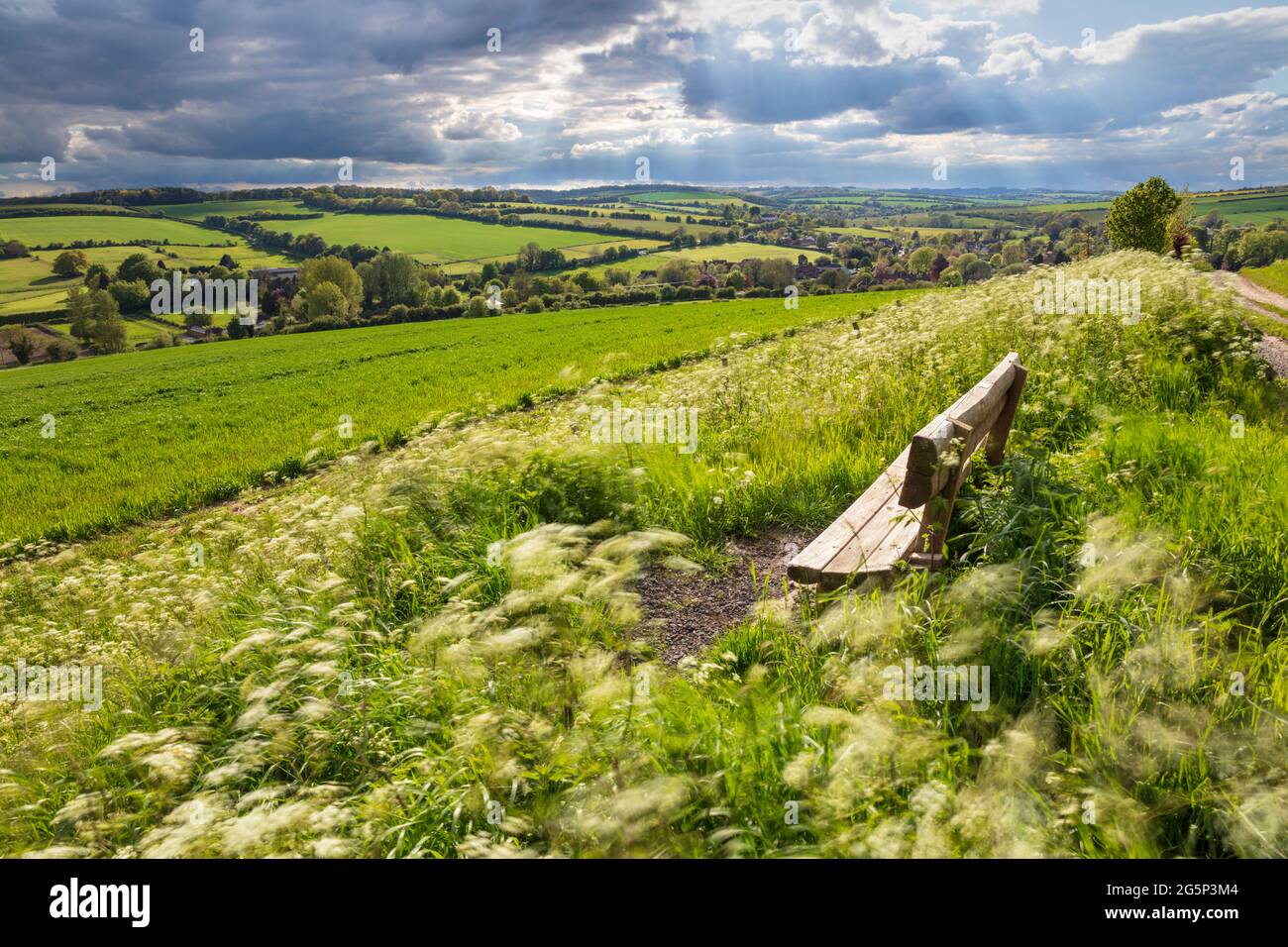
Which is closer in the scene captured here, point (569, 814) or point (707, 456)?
point (569, 814)

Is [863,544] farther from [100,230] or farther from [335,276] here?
[100,230]

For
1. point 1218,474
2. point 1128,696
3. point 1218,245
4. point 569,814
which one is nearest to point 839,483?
point 1218,474

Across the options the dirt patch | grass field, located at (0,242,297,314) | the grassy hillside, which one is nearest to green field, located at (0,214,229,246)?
grass field, located at (0,242,297,314)

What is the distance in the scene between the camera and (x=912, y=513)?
4.79 meters

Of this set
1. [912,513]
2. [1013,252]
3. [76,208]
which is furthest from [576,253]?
[912,513]

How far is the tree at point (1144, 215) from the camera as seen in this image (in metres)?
38.7

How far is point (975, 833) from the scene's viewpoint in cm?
243

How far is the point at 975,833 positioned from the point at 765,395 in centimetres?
762

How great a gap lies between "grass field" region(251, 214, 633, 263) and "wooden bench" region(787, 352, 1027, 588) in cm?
10089

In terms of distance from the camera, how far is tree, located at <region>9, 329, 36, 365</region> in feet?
180

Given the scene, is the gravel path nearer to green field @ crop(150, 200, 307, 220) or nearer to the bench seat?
the bench seat

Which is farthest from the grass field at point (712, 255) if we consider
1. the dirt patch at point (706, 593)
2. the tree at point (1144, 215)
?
the dirt patch at point (706, 593)

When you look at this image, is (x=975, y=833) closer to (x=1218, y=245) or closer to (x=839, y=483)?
(x=839, y=483)

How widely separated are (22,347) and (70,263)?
133 ft
